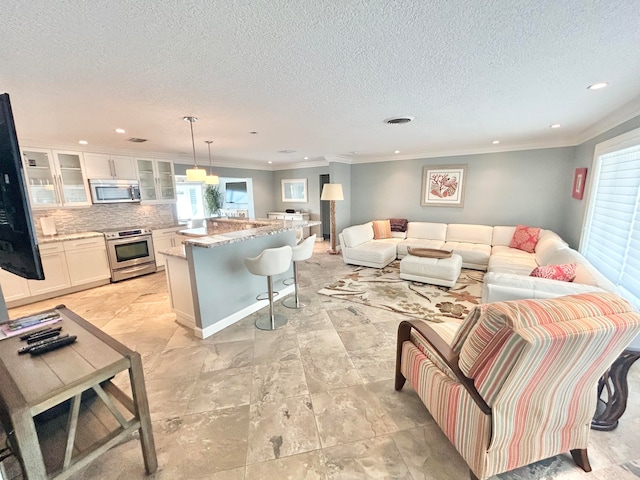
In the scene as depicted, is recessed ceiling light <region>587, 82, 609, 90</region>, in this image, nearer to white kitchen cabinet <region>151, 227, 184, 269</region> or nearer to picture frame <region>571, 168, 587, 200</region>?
picture frame <region>571, 168, 587, 200</region>

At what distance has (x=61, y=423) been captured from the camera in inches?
56.4

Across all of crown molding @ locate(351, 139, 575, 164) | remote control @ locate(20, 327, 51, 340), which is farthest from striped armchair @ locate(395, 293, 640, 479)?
crown molding @ locate(351, 139, 575, 164)

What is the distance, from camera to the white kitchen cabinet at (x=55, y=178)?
150 inches

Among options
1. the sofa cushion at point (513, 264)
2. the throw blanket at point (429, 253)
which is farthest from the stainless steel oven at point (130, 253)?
the sofa cushion at point (513, 264)

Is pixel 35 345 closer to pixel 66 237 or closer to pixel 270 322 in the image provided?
pixel 270 322

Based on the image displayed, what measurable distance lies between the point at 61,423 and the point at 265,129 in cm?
316

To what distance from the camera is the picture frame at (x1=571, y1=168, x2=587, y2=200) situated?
151 inches

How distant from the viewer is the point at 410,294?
12.6 feet

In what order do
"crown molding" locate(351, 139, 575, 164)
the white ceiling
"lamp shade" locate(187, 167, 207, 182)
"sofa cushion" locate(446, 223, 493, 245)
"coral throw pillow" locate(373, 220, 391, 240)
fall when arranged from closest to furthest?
the white ceiling < "lamp shade" locate(187, 167, 207, 182) < "crown molding" locate(351, 139, 575, 164) < "sofa cushion" locate(446, 223, 493, 245) < "coral throw pillow" locate(373, 220, 391, 240)

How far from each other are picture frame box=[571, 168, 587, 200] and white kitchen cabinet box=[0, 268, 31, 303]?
313 inches

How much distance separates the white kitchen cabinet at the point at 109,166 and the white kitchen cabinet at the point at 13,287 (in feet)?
5.72

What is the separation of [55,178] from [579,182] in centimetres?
794

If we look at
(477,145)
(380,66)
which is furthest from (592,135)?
(380,66)

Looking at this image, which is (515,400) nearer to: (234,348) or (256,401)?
(256,401)
